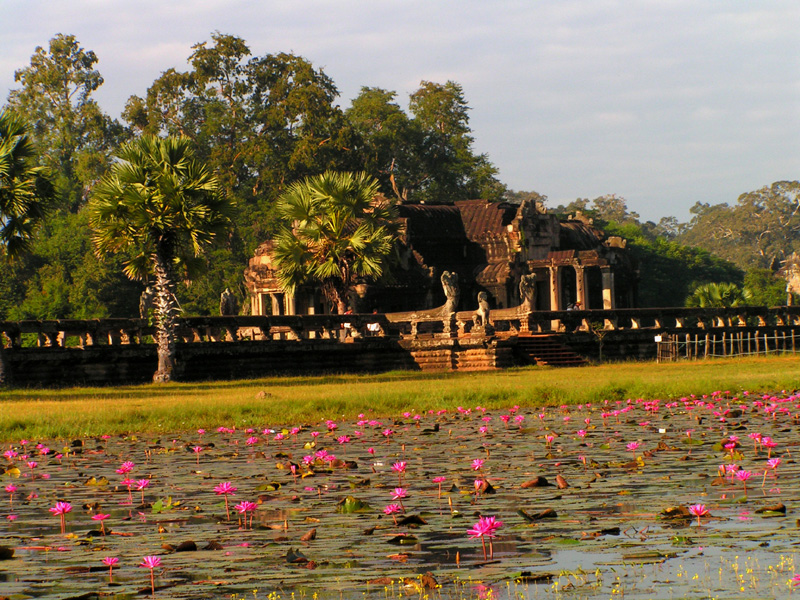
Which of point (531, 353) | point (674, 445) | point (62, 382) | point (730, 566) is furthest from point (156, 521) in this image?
point (531, 353)

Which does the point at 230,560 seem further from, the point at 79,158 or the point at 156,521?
the point at 79,158

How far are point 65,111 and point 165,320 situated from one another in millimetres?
46906

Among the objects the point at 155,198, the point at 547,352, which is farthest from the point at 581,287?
the point at 155,198

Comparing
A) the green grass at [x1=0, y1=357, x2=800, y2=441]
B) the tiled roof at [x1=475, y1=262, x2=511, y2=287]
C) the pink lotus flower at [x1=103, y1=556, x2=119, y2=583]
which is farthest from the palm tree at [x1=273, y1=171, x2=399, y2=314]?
the pink lotus flower at [x1=103, y1=556, x2=119, y2=583]

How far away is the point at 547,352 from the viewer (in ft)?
113

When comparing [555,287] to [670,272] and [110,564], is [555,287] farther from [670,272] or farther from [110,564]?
[110,564]

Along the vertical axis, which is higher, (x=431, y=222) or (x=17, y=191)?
(x=431, y=222)

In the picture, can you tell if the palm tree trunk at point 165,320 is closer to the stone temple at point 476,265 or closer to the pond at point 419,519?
the stone temple at point 476,265

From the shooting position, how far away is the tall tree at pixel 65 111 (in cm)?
7075

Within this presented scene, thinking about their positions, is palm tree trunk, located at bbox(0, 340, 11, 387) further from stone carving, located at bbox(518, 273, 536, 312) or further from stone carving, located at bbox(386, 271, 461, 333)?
stone carving, located at bbox(518, 273, 536, 312)

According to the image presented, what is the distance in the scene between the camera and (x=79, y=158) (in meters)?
66.2

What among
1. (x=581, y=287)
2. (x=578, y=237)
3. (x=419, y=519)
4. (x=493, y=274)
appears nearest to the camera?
(x=419, y=519)

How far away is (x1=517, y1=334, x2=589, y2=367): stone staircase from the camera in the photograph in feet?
111

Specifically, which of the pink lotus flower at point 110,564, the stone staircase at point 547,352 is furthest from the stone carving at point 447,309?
the pink lotus flower at point 110,564
